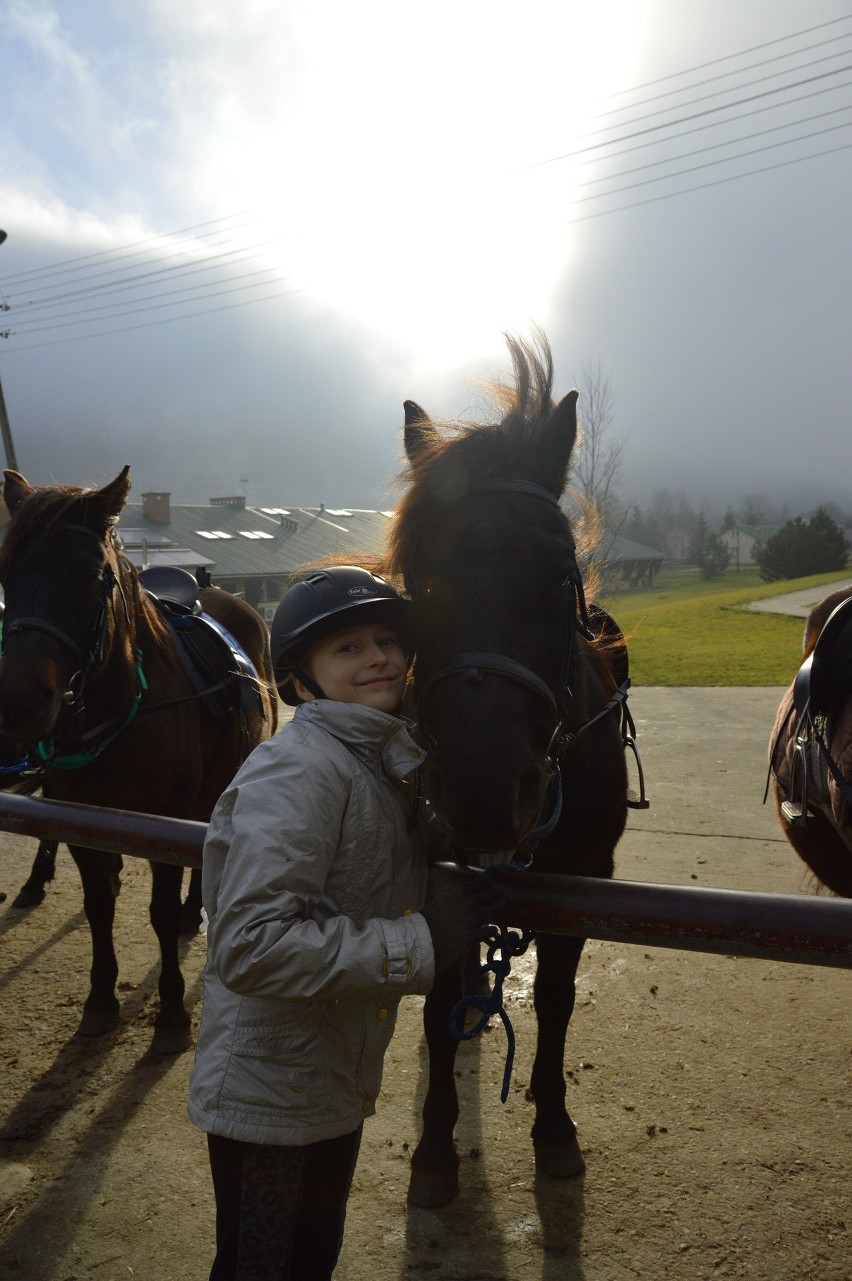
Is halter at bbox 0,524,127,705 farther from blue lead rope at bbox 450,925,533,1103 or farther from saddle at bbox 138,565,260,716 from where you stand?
blue lead rope at bbox 450,925,533,1103

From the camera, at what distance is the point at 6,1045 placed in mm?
3623

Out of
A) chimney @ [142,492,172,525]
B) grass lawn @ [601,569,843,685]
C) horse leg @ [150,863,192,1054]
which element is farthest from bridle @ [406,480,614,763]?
chimney @ [142,492,172,525]

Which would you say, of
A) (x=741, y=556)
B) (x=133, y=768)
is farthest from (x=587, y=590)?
(x=741, y=556)

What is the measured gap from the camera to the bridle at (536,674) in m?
1.67

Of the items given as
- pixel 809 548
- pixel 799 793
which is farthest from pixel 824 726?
pixel 809 548

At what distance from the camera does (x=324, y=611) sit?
171 centimetres

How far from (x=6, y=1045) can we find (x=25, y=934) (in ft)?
4.04

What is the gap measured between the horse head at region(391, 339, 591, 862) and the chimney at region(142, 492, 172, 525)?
40.2m

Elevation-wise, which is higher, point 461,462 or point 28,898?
point 461,462

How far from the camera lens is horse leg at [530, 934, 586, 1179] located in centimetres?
272

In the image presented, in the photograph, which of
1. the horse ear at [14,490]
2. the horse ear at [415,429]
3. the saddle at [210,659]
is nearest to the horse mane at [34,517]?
the horse ear at [14,490]

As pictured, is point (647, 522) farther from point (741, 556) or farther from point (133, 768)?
point (133, 768)

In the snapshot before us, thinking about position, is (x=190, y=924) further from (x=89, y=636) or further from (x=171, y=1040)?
(x=89, y=636)

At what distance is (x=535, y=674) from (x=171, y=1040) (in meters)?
2.73
